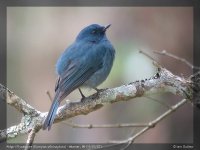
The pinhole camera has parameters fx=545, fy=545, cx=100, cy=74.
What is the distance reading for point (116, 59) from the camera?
6715 millimetres

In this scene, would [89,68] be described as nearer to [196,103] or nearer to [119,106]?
[196,103]

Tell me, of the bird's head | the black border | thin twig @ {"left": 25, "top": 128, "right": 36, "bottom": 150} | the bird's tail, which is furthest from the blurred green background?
thin twig @ {"left": 25, "top": 128, "right": 36, "bottom": 150}

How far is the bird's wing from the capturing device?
206 inches

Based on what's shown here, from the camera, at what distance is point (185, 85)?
454 centimetres

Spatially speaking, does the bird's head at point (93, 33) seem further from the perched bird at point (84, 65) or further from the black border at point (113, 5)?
the black border at point (113, 5)

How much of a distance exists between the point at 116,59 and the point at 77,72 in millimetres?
1401

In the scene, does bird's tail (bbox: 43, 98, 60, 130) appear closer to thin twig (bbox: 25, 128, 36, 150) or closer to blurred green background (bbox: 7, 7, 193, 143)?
thin twig (bbox: 25, 128, 36, 150)

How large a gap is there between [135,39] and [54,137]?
1.73 meters

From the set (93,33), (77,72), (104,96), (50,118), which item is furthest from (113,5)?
(50,118)

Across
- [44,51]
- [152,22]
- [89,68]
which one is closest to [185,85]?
[89,68]

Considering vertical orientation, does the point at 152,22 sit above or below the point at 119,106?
above

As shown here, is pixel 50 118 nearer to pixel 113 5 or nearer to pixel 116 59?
pixel 116 59

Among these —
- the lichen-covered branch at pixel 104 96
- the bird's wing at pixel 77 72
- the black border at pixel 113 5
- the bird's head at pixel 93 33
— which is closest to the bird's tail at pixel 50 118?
the lichen-covered branch at pixel 104 96

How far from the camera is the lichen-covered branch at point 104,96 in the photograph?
461cm
